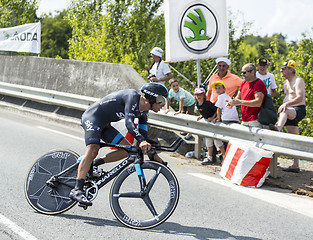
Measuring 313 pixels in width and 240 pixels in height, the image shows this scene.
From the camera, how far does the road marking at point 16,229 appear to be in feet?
16.2

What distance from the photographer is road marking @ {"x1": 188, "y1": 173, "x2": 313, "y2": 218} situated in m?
6.32

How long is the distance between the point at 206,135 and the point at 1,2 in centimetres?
3145

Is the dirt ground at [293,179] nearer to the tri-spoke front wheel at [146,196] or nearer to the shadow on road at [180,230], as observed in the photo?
the shadow on road at [180,230]

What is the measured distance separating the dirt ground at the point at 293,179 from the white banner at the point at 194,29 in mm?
2543

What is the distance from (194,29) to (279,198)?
4.64 m

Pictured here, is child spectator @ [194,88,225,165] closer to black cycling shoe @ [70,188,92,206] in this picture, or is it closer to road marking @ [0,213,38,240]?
black cycling shoe @ [70,188,92,206]

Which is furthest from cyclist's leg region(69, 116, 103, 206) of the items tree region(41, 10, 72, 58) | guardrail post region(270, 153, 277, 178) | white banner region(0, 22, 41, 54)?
tree region(41, 10, 72, 58)

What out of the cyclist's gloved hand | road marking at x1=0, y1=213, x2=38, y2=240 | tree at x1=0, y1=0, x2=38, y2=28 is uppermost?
tree at x1=0, y1=0, x2=38, y2=28

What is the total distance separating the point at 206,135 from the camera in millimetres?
8680

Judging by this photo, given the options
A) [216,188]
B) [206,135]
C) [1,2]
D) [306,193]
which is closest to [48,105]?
[206,135]

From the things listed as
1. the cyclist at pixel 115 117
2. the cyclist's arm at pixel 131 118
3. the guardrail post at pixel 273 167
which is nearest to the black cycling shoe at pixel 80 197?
the cyclist at pixel 115 117

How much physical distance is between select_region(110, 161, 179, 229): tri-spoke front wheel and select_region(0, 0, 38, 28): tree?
103 feet

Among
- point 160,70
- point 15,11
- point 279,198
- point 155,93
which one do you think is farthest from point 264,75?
point 15,11

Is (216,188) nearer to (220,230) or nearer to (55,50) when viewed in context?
(220,230)
